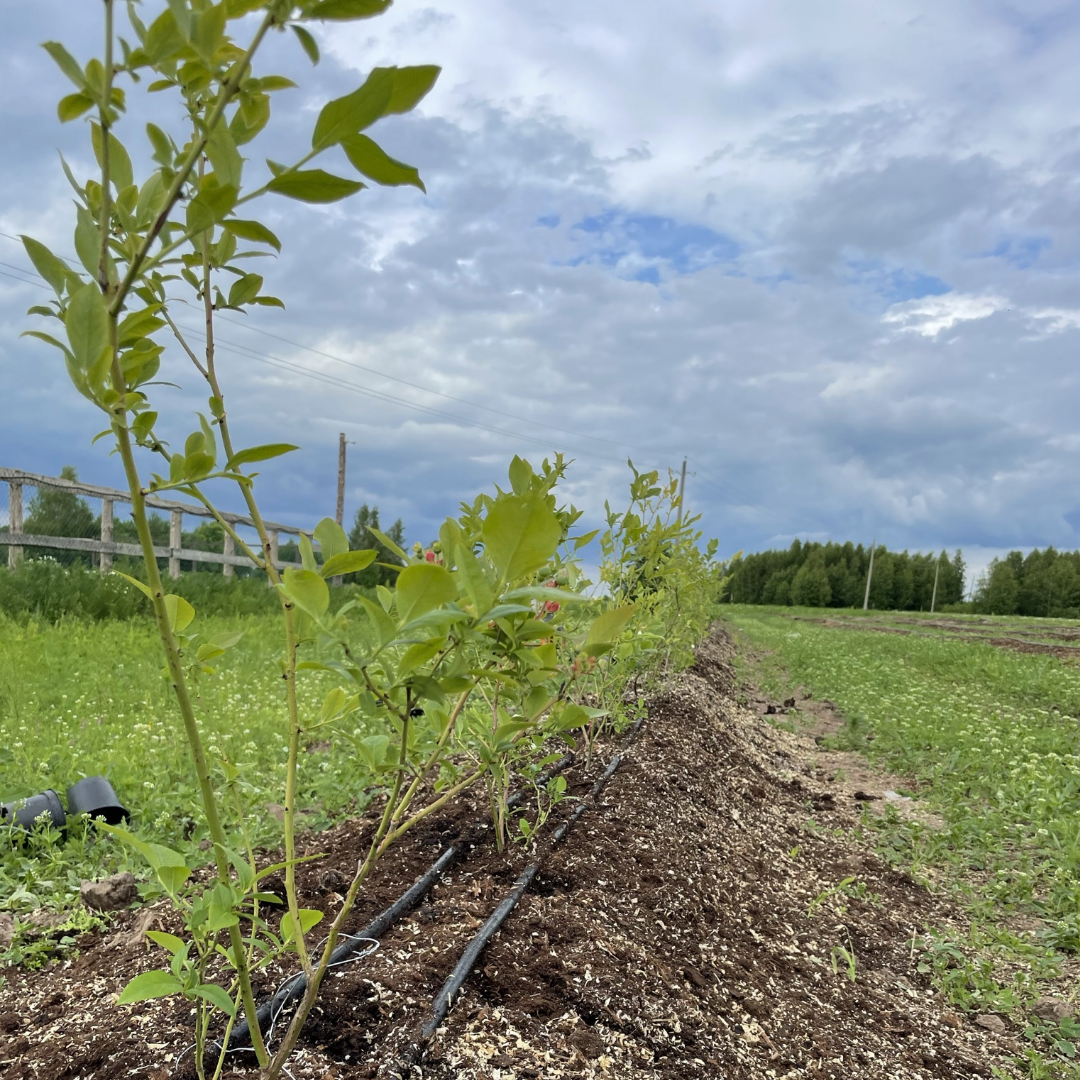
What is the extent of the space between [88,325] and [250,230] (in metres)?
0.19

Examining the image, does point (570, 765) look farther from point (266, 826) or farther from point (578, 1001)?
point (578, 1001)

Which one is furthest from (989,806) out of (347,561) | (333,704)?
(347,561)

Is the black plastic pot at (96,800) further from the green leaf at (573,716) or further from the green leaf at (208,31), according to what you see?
the green leaf at (208,31)

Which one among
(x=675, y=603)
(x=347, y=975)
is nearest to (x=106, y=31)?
(x=347, y=975)

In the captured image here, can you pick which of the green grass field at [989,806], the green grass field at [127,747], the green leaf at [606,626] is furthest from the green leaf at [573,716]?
the green grass field at [989,806]

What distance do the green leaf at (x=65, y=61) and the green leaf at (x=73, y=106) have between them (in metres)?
0.01

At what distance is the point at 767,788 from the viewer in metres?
4.91

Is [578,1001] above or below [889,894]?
above

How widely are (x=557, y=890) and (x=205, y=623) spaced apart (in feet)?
25.2

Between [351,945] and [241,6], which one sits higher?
[241,6]

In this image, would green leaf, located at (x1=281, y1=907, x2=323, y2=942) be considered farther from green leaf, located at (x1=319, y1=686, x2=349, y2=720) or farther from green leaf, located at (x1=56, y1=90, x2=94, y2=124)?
green leaf, located at (x1=56, y1=90, x2=94, y2=124)

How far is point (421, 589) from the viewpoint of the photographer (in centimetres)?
80

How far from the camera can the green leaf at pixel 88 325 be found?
77 cm

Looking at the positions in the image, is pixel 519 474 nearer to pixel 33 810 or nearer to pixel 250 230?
pixel 250 230
